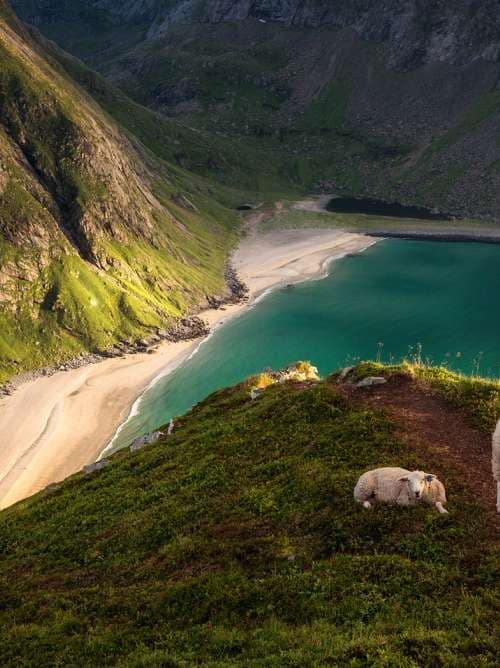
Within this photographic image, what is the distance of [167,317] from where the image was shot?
4437 inches

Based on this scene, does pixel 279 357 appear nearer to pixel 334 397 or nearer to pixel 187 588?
pixel 334 397

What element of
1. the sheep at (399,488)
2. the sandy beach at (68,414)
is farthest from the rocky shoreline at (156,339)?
the sheep at (399,488)

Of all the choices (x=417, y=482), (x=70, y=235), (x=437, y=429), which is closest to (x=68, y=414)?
(x=70, y=235)

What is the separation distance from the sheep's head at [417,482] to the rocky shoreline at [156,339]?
7182cm

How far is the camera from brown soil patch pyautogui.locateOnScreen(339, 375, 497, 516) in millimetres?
22094

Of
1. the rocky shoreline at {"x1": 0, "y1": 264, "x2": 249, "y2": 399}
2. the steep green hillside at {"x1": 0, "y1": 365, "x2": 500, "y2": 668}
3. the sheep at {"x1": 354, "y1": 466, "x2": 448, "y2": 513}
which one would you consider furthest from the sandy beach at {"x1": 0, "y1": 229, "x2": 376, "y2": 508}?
the sheep at {"x1": 354, "y1": 466, "x2": 448, "y2": 513}

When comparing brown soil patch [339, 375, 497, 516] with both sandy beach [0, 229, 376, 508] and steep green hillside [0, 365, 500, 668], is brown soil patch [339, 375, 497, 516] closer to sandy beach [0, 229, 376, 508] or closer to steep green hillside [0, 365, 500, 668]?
steep green hillside [0, 365, 500, 668]

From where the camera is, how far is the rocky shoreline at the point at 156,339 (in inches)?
3420

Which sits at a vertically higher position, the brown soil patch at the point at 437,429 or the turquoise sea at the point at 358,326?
the brown soil patch at the point at 437,429

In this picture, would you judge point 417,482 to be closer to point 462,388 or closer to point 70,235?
point 462,388

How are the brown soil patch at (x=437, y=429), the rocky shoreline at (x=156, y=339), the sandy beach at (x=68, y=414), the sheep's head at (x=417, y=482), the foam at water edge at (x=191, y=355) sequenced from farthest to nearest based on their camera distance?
1. the rocky shoreline at (x=156, y=339)
2. the foam at water edge at (x=191, y=355)
3. the sandy beach at (x=68, y=414)
4. the brown soil patch at (x=437, y=429)
5. the sheep's head at (x=417, y=482)

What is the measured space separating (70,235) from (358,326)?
57.8 meters

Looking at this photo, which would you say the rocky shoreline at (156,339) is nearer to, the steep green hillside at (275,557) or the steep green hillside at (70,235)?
the steep green hillside at (70,235)

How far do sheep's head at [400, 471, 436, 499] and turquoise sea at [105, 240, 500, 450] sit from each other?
5011cm
